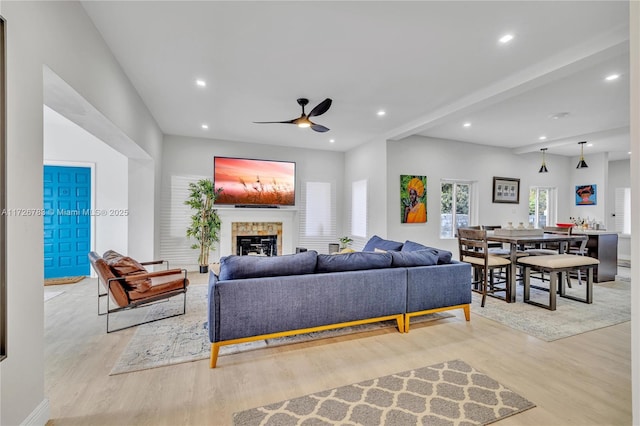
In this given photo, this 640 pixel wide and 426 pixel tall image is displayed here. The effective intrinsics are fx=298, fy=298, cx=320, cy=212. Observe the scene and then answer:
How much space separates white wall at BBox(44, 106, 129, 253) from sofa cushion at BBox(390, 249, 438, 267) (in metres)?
4.90

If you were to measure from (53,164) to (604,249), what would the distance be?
1009 centimetres

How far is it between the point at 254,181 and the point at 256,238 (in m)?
1.31

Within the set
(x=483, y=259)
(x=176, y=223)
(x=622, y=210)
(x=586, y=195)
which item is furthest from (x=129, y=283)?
(x=622, y=210)

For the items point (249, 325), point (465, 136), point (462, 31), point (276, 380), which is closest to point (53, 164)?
point (249, 325)

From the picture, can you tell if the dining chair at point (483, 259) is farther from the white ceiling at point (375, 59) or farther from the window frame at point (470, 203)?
the window frame at point (470, 203)

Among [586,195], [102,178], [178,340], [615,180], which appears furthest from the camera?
[615,180]

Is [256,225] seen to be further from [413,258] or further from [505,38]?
[505,38]

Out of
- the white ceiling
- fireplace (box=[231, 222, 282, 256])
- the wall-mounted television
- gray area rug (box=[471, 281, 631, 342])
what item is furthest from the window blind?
gray area rug (box=[471, 281, 631, 342])

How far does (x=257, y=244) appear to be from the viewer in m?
6.88

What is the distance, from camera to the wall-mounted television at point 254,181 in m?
6.54

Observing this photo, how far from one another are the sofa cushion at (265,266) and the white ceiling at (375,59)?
2.11 m

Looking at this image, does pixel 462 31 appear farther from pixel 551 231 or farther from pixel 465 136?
pixel 551 231

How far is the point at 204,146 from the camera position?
21.4ft

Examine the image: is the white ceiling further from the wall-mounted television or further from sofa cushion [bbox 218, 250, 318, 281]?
sofa cushion [bbox 218, 250, 318, 281]
